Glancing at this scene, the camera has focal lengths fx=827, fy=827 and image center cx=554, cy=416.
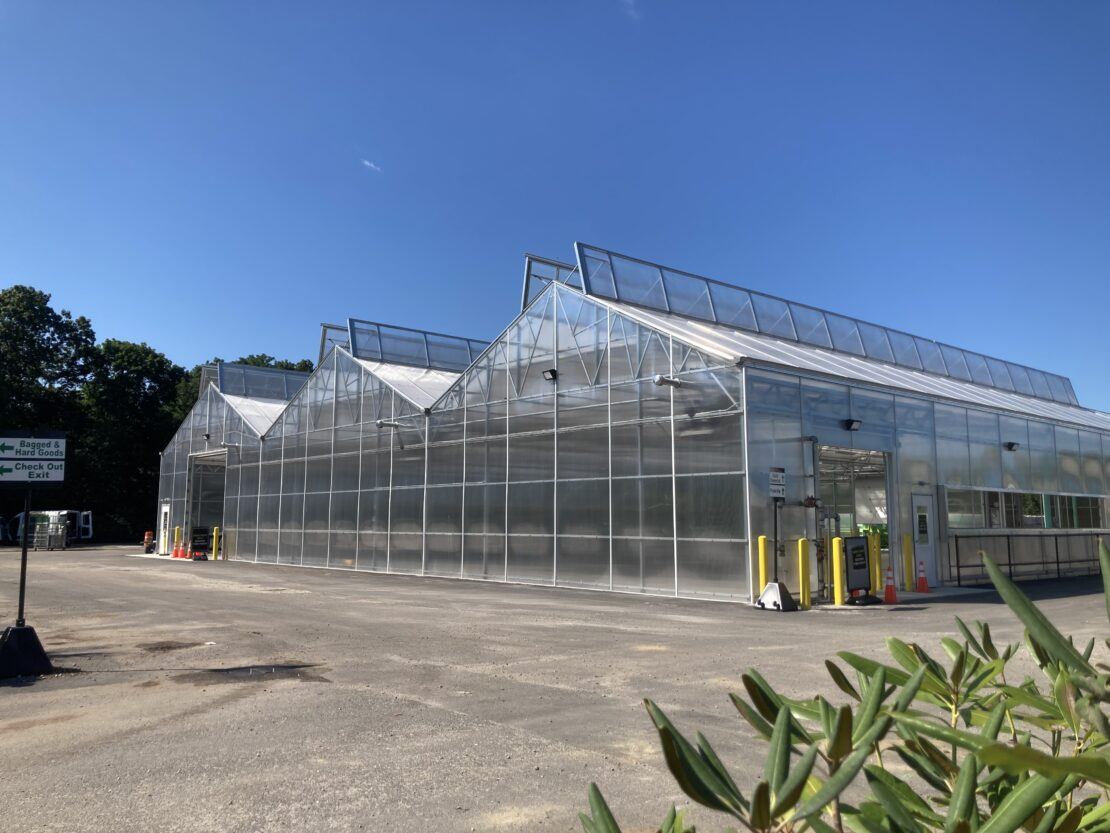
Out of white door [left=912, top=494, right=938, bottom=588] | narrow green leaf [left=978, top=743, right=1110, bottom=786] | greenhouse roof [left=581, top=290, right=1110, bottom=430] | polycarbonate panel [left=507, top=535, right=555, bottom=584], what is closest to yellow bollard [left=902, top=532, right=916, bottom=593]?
white door [left=912, top=494, right=938, bottom=588]

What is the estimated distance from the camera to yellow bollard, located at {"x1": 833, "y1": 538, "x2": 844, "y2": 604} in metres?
16.7

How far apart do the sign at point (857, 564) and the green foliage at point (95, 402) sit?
49.4 meters

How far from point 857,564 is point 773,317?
11453 millimetres

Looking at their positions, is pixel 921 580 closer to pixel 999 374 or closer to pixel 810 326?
pixel 810 326

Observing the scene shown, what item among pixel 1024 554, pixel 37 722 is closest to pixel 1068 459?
pixel 1024 554

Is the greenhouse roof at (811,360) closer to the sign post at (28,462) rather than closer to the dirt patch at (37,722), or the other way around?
the sign post at (28,462)

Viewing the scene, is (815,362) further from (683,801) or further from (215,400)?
(215,400)

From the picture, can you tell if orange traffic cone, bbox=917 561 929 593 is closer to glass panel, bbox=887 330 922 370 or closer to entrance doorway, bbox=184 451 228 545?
glass panel, bbox=887 330 922 370

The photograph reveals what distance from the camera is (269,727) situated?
21.6 feet

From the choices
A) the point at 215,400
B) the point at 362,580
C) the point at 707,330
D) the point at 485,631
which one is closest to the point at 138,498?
the point at 215,400

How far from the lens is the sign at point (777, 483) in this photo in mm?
16438

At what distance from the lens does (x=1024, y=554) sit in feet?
79.5

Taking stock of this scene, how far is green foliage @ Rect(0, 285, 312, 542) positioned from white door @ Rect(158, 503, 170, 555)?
49.3 ft

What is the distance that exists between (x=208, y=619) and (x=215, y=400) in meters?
25.1
